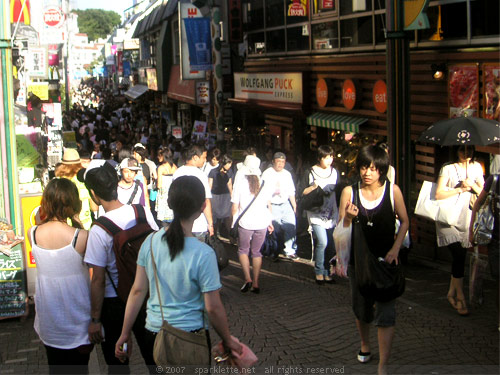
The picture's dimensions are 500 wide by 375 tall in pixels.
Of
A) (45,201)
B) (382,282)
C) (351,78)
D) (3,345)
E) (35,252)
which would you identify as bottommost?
(3,345)

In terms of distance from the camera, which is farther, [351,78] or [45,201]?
[351,78]

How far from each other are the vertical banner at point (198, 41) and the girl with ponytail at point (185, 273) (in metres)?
18.7

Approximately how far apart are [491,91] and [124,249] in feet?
20.4

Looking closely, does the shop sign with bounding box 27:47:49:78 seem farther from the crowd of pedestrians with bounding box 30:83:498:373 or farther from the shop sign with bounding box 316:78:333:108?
the crowd of pedestrians with bounding box 30:83:498:373

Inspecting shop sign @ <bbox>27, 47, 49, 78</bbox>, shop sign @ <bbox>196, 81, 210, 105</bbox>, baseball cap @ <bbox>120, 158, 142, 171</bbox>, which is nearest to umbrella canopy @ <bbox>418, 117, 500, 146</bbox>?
baseball cap @ <bbox>120, 158, 142, 171</bbox>

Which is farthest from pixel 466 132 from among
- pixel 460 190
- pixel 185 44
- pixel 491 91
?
pixel 185 44

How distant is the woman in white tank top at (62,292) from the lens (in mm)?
4484

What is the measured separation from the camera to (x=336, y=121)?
13.7 meters

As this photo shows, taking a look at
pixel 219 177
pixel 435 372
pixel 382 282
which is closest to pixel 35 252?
pixel 382 282

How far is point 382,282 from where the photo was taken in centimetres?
522

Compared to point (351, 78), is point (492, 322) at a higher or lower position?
lower

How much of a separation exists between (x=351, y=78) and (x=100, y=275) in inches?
382

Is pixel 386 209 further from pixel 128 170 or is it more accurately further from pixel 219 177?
pixel 219 177

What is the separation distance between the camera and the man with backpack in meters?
4.50
